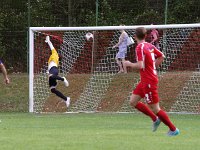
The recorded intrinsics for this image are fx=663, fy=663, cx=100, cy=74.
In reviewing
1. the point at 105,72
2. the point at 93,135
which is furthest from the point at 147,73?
the point at 105,72

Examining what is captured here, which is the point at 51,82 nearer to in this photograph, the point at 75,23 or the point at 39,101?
the point at 39,101

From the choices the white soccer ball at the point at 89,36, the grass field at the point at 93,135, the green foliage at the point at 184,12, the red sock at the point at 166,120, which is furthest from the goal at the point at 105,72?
the red sock at the point at 166,120

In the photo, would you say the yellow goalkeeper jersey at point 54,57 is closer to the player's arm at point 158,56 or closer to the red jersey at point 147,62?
the player's arm at point 158,56

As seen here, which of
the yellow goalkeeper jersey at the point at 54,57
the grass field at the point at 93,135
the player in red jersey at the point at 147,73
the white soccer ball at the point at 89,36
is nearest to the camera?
the grass field at the point at 93,135

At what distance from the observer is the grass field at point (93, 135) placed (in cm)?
1090

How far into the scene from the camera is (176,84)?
22.7 metres

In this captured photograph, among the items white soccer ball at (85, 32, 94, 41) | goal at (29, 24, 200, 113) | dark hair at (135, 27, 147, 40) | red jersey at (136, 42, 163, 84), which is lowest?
goal at (29, 24, 200, 113)

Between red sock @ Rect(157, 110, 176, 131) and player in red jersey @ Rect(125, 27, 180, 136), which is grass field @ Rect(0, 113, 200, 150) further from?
player in red jersey @ Rect(125, 27, 180, 136)

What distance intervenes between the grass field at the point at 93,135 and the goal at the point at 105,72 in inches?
161

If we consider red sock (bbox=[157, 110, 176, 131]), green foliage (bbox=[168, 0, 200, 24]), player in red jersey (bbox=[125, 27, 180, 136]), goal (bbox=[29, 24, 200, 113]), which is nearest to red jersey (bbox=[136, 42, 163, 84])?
player in red jersey (bbox=[125, 27, 180, 136])

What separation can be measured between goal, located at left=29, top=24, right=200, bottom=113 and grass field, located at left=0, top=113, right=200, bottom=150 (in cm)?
408

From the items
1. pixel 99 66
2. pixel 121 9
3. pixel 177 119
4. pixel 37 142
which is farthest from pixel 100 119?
pixel 121 9

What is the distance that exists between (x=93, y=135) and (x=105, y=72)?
10108 millimetres

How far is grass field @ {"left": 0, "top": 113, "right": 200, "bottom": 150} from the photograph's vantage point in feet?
35.8
